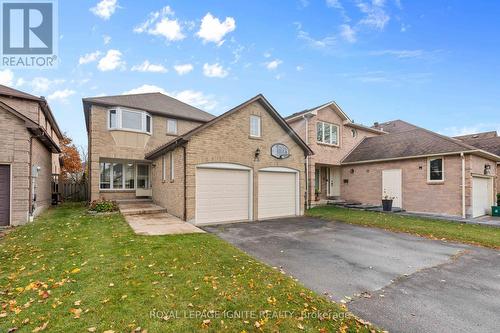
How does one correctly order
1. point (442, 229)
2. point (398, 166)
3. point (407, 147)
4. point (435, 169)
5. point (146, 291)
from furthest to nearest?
point (407, 147) < point (398, 166) < point (435, 169) < point (442, 229) < point (146, 291)

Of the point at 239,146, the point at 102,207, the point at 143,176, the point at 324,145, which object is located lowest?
the point at 102,207

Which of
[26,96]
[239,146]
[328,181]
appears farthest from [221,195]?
[26,96]

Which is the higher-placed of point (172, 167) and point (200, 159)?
point (200, 159)

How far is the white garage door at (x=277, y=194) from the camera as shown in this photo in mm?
12695

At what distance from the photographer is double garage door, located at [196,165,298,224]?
35.6 feet

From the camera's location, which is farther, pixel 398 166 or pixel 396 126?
pixel 396 126

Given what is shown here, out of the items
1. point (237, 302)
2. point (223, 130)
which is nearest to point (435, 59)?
point (223, 130)

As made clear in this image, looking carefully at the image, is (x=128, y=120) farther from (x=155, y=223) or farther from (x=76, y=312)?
(x=76, y=312)

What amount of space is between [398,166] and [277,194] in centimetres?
939

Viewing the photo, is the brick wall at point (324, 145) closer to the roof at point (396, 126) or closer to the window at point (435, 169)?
the window at point (435, 169)

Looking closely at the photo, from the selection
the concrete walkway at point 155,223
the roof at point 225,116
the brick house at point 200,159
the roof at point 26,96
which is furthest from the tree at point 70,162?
the concrete walkway at point 155,223

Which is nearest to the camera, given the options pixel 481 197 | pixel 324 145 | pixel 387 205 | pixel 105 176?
pixel 481 197

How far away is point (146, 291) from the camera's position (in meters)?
4.11

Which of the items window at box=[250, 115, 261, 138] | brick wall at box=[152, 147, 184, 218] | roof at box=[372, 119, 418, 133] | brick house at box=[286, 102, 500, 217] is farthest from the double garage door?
roof at box=[372, 119, 418, 133]
